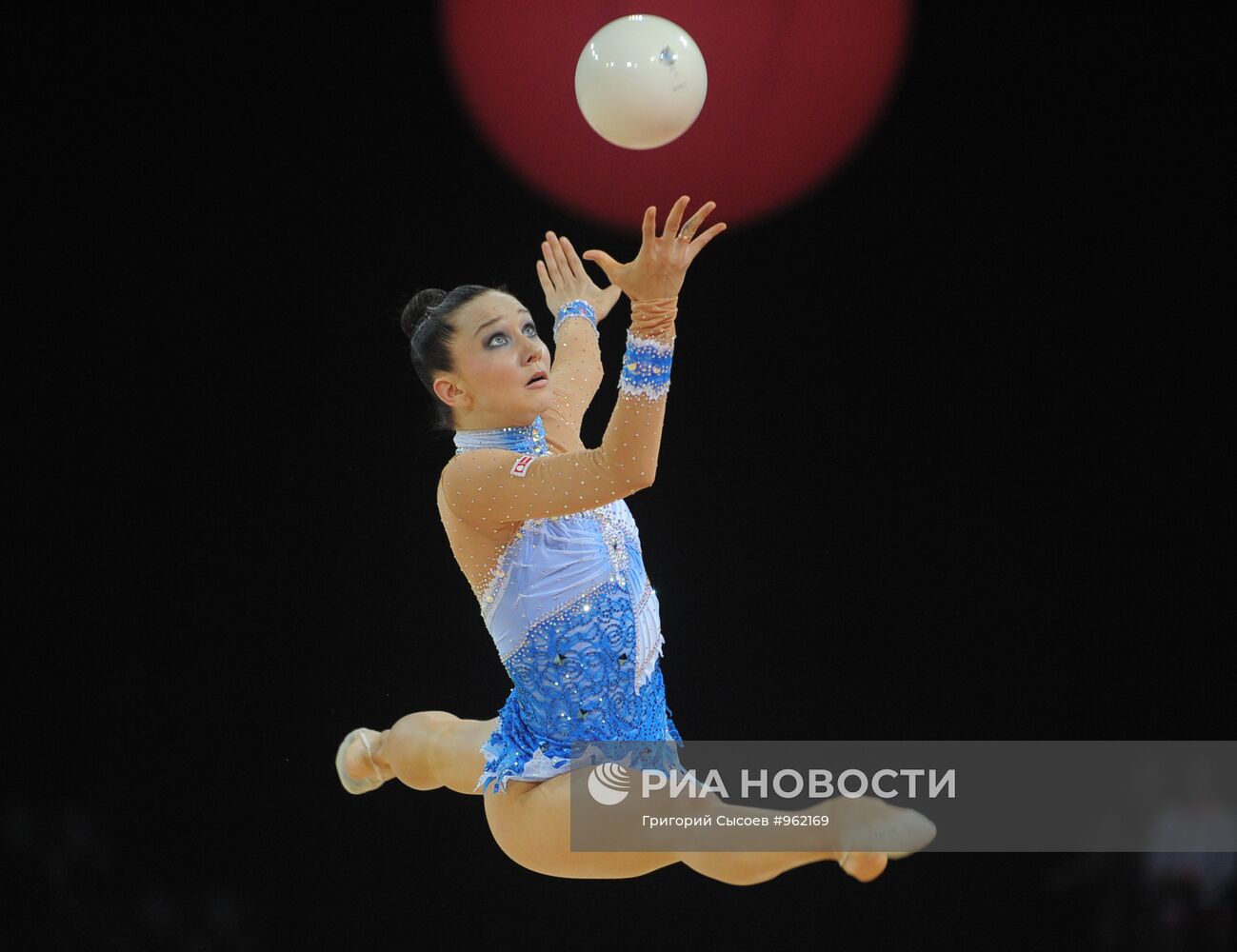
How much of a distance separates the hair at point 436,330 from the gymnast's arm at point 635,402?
0.28 m

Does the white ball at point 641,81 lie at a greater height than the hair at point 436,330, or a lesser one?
greater

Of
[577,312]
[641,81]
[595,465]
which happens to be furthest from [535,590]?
[641,81]

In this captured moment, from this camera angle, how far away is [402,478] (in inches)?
135

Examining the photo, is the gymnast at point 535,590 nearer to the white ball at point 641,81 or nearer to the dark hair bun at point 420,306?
the dark hair bun at point 420,306

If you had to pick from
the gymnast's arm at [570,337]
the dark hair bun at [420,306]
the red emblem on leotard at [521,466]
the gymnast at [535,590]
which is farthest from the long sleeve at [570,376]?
the red emblem on leotard at [521,466]

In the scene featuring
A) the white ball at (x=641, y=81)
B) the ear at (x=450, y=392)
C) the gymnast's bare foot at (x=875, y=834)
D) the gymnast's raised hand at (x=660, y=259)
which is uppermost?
the white ball at (x=641, y=81)

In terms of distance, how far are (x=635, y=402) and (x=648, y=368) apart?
0.17ft

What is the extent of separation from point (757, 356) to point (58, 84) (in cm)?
167

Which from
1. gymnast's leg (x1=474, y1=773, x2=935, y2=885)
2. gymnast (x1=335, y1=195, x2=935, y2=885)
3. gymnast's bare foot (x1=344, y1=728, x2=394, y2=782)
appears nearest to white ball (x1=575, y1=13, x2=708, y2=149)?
gymnast (x1=335, y1=195, x2=935, y2=885)

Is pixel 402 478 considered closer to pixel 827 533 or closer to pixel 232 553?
pixel 232 553

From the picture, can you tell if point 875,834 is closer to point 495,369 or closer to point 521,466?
point 521,466

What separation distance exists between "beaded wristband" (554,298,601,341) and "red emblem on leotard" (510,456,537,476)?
1.61ft

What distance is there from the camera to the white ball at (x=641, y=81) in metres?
2.34

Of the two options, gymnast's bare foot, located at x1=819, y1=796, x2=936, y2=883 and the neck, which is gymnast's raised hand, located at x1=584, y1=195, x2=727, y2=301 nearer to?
the neck
